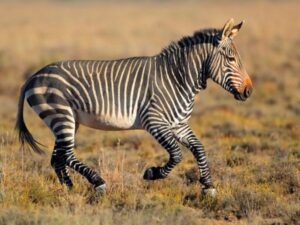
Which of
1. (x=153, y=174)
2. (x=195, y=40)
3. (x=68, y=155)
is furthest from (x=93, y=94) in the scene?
(x=195, y=40)

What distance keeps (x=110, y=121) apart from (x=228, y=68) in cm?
179

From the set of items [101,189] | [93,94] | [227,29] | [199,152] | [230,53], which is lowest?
[101,189]

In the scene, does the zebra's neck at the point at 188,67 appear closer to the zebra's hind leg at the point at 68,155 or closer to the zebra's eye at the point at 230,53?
the zebra's eye at the point at 230,53

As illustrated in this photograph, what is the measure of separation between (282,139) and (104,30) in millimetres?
26636

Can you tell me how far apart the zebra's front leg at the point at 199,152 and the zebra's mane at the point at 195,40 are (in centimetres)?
112

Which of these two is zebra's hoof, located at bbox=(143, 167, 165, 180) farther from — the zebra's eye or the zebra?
the zebra's eye

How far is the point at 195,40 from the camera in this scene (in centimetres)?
919

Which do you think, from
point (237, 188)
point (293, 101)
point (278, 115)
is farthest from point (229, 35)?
point (293, 101)

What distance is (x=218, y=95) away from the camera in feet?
67.9

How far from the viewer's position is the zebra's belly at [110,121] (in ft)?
28.6

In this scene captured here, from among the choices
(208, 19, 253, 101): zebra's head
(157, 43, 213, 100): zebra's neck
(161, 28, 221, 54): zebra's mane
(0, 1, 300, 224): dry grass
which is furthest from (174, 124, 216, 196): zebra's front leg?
(161, 28, 221, 54): zebra's mane

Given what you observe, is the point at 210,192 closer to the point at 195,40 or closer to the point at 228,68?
the point at 228,68

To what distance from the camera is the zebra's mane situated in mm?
9156

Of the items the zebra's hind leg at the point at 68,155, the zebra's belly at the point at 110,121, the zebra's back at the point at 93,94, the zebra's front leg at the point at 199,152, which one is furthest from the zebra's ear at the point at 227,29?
the zebra's hind leg at the point at 68,155
